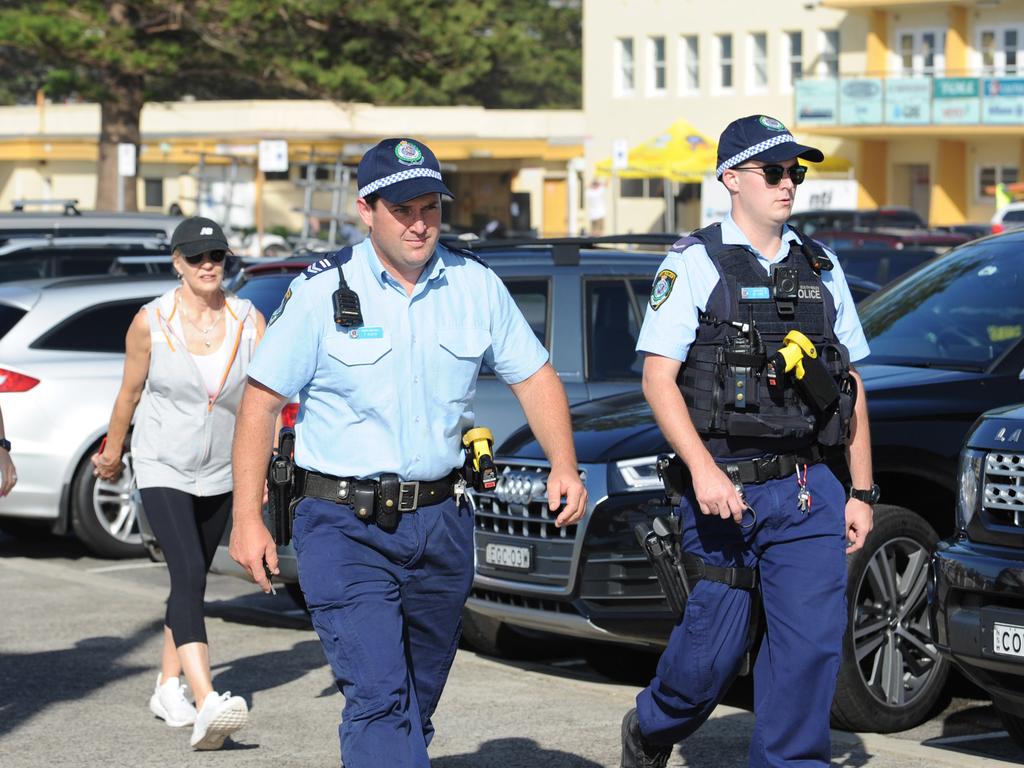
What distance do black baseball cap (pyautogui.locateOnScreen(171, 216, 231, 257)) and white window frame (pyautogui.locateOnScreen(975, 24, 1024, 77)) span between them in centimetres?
4868

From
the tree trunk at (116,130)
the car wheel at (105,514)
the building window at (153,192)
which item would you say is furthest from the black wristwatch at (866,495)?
the building window at (153,192)

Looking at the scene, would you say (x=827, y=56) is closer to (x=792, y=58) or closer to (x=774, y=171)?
(x=792, y=58)

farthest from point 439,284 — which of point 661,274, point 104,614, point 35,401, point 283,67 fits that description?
point 283,67

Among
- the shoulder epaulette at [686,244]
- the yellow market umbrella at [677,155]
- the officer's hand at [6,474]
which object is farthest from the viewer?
the yellow market umbrella at [677,155]

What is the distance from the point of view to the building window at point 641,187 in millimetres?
62875

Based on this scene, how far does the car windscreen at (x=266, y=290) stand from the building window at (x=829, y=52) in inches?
1993

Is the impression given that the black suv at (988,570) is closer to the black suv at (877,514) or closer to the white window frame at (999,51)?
the black suv at (877,514)

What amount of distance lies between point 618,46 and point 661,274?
58.5m

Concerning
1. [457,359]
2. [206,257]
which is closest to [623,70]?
[206,257]

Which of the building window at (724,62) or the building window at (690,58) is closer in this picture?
the building window at (724,62)

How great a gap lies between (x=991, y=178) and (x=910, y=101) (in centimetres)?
351

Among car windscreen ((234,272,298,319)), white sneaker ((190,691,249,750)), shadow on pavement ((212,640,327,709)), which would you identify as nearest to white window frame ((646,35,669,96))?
car windscreen ((234,272,298,319))

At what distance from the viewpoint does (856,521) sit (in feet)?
17.4

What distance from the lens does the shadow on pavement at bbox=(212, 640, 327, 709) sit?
24.9ft
